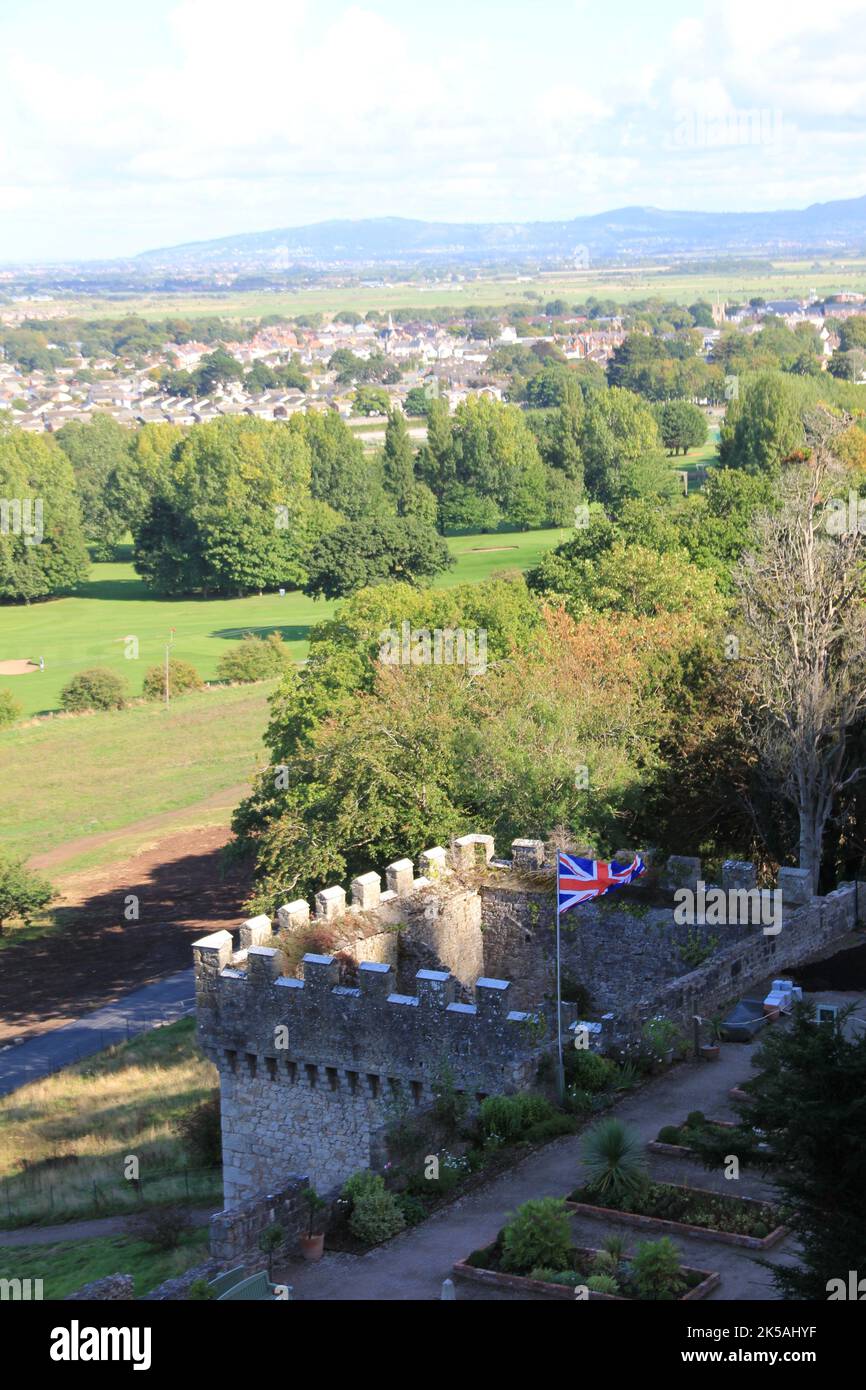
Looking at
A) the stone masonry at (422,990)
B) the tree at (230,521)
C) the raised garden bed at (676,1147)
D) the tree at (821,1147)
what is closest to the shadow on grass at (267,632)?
the tree at (230,521)

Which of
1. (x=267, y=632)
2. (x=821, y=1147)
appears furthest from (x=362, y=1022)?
(x=267, y=632)

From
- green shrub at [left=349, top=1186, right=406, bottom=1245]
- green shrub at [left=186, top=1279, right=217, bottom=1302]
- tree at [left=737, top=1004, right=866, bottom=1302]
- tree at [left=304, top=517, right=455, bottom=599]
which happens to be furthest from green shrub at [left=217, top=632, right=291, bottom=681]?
tree at [left=737, top=1004, right=866, bottom=1302]

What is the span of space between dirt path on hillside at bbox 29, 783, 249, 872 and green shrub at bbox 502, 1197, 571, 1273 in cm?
5111

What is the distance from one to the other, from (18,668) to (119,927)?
55389 millimetres

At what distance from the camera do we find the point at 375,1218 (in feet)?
71.9

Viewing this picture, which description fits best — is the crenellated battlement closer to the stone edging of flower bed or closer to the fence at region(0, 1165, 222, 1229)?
the stone edging of flower bed

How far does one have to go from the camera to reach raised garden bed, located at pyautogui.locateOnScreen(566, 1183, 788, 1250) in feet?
68.2

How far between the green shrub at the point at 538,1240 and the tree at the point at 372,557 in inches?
3748

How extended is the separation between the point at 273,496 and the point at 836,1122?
441 ft

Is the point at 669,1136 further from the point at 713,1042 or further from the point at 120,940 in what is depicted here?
the point at 120,940

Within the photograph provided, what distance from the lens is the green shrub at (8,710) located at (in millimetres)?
96375

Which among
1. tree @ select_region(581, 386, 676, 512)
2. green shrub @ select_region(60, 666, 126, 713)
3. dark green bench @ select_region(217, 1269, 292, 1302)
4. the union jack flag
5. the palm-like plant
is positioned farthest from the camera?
tree @ select_region(581, 386, 676, 512)
